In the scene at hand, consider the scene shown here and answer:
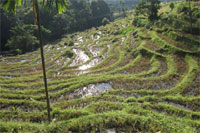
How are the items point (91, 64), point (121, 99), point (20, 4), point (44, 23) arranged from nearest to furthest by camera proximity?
point (20, 4) → point (121, 99) → point (91, 64) → point (44, 23)

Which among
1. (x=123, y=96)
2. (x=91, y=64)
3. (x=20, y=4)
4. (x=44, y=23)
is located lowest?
(x=123, y=96)

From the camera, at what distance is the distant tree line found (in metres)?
44.5

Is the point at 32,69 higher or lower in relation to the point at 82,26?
lower

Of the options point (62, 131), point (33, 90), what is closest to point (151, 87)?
point (62, 131)

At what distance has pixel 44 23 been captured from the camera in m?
64.3

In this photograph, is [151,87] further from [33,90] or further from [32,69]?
[32,69]

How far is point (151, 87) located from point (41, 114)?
441 inches

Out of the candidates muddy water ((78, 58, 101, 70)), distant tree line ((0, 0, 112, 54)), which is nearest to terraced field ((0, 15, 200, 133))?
muddy water ((78, 58, 101, 70))

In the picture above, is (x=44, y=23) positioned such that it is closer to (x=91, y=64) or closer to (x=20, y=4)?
(x=91, y=64)

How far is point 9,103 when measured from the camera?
489 inches

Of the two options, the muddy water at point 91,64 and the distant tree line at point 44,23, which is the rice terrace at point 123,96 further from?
the distant tree line at point 44,23

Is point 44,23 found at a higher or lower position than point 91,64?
higher

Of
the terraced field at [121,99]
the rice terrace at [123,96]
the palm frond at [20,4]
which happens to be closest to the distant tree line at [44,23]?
the rice terrace at [123,96]

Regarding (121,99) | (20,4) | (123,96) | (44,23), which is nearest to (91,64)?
(123,96)
